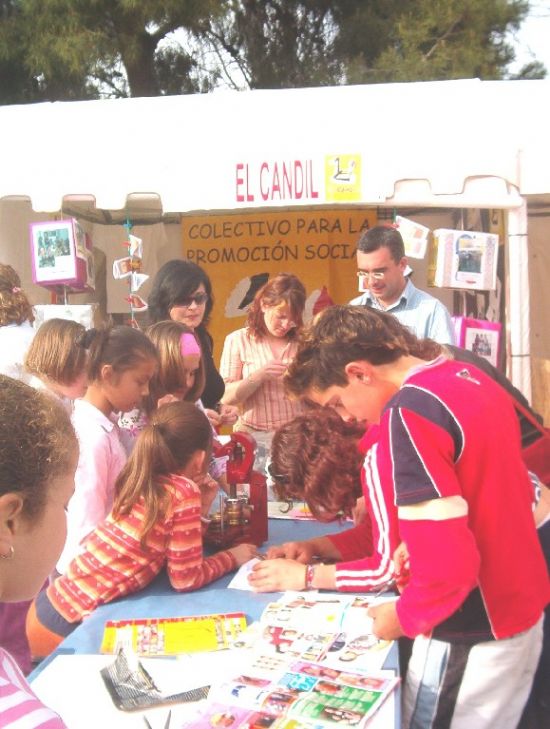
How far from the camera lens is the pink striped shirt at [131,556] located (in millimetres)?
2012

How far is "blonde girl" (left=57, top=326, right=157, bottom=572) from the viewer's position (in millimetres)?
2217

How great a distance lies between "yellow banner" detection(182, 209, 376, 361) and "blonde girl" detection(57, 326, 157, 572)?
352 centimetres

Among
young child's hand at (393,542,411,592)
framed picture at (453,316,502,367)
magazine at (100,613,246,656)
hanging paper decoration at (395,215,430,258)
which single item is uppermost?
hanging paper decoration at (395,215,430,258)

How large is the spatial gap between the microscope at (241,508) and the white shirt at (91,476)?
1.21ft

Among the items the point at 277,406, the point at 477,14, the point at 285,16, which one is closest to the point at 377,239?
the point at 277,406

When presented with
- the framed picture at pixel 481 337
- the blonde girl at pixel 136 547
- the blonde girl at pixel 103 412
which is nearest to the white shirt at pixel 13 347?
the blonde girl at pixel 103 412

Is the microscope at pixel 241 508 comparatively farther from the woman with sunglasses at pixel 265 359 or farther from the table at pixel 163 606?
the woman with sunglasses at pixel 265 359

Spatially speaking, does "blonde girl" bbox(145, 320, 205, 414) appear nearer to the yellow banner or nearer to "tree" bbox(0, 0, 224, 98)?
the yellow banner

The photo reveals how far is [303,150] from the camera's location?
13.2 ft

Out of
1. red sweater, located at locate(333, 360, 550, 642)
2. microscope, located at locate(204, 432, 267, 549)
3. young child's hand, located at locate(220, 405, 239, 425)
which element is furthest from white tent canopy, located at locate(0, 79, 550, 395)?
red sweater, located at locate(333, 360, 550, 642)

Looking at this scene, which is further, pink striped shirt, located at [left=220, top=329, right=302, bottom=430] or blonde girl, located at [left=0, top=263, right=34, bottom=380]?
pink striped shirt, located at [left=220, top=329, right=302, bottom=430]

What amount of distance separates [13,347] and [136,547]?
1784 millimetres

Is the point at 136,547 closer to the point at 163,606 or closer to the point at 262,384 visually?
the point at 163,606

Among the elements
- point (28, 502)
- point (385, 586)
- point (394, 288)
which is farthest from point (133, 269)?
point (28, 502)
